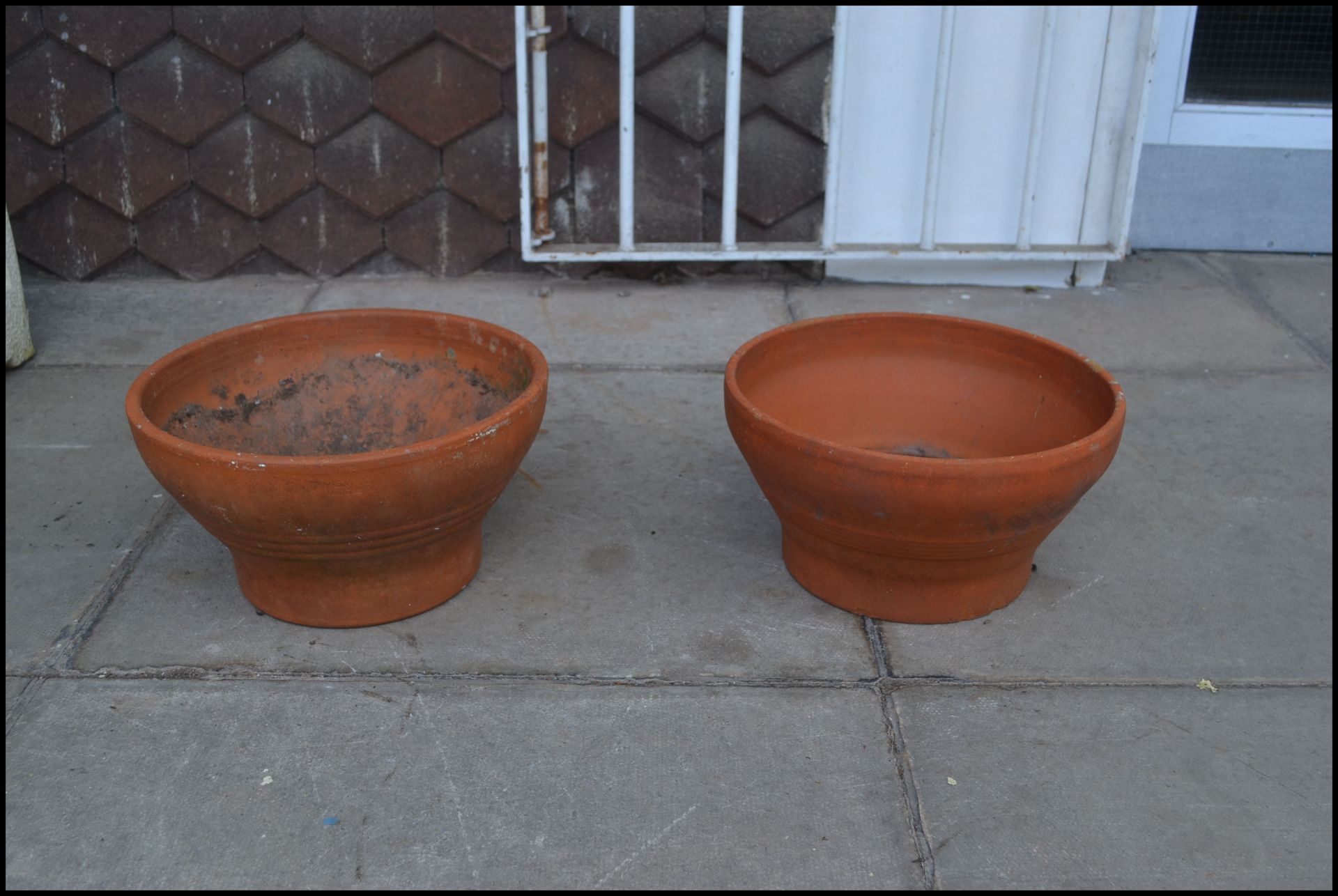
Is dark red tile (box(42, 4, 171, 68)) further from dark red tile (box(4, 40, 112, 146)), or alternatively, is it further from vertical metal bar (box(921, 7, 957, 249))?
vertical metal bar (box(921, 7, 957, 249))

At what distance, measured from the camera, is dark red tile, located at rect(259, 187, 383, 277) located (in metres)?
3.79

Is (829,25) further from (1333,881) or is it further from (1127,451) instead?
(1333,881)

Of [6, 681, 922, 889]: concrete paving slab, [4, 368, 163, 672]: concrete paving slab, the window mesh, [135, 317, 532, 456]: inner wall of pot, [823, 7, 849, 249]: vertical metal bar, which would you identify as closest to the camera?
[6, 681, 922, 889]: concrete paving slab

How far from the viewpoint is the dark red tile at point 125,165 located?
3.64 meters

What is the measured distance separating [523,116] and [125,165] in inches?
50.0

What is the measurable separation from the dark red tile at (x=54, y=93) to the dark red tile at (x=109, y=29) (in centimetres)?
4

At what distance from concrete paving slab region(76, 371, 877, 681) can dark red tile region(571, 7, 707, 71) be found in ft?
4.80

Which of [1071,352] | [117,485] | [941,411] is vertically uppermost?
[1071,352]

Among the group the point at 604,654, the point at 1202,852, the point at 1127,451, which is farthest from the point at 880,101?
the point at 1202,852

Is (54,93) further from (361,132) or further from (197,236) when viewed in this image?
(361,132)

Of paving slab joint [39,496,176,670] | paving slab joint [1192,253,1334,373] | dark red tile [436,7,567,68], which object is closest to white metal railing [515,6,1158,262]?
dark red tile [436,7,567,68]

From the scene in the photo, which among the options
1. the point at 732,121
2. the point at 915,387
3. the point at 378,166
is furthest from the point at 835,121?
the point at 378,166

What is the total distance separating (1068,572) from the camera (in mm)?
2406

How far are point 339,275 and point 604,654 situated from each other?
2.23 meters
